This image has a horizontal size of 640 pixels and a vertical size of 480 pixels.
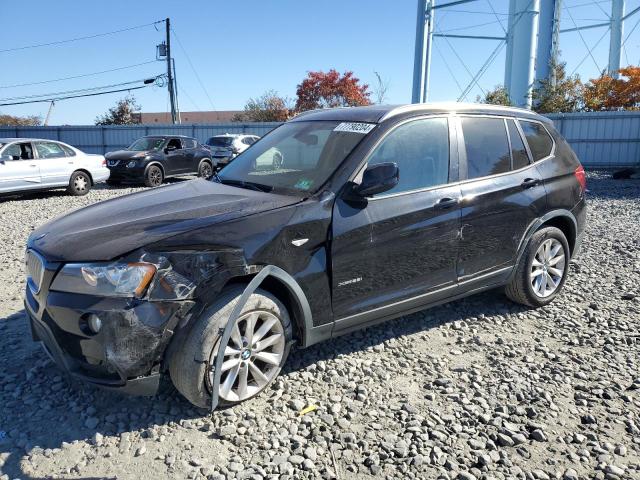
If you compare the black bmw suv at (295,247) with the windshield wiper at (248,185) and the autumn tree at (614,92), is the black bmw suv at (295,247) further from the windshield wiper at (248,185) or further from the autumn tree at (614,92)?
the autumn tree at (614,92)

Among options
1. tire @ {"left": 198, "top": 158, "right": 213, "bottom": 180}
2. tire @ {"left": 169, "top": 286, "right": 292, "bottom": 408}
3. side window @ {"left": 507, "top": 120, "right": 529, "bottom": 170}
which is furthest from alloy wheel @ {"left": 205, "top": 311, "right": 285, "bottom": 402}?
tire @ {"left": 198, "top": 158, "right": 213, "bottom": 180}

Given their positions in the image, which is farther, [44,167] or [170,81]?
[170,81]

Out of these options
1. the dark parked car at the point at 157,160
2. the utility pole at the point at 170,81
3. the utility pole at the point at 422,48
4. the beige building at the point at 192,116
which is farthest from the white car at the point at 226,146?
the beige building at the point at 192,116

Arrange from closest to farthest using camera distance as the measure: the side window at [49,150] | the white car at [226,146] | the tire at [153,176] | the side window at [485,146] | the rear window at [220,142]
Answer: the side window at [485,146] → the side window at [49,150] → the tire at [153,176] → the white car at [226,146] → the rear window at [220,142]

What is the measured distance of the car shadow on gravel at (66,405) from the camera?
9.40ft

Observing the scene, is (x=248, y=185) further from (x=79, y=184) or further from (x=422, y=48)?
(x=422, y=48)

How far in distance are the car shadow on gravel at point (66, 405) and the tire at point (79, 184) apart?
999 cm

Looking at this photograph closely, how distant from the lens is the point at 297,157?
12.8 feet

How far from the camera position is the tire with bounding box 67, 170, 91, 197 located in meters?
13.2

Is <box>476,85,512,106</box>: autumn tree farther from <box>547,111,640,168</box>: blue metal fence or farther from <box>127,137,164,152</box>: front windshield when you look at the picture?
<box>127,137,164,152</box>: front windshield

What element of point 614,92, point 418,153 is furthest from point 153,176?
point 614,92

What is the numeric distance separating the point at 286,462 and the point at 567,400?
6.15ft

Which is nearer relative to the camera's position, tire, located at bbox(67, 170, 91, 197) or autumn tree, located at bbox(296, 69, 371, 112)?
tire, located at bbox(67, 170, 91, 197)

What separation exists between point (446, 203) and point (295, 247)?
1.33 m
